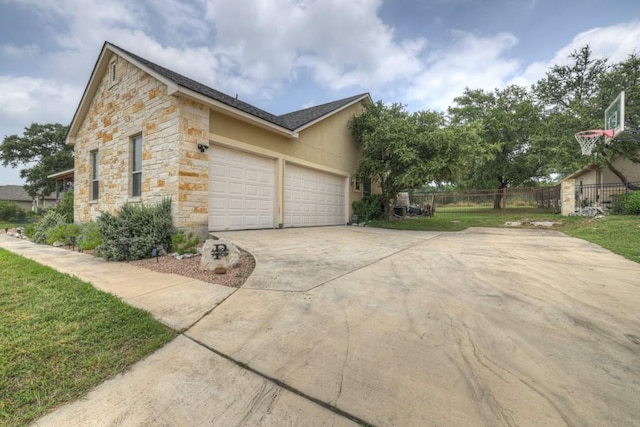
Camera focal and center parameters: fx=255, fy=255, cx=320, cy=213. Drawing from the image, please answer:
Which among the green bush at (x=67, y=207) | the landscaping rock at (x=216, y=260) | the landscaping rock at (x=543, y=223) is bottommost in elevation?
the landscaping rock at (x=216, y=260)

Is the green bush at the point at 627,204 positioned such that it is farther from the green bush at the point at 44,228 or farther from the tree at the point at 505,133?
the green bush at the point at 44,228

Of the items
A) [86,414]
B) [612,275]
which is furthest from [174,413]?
[612,275]

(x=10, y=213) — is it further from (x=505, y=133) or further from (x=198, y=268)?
(x=505, y=133)

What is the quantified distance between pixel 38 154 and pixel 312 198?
34.5 m

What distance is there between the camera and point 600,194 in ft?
46.7

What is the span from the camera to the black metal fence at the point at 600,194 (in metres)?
12.9

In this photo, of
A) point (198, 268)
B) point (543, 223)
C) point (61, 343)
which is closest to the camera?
point (61, 343)

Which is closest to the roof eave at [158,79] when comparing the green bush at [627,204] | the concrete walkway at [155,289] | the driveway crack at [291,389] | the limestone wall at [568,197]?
the concrete walkway at [155,289]

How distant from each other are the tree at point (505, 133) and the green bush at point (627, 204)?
7.83 metres

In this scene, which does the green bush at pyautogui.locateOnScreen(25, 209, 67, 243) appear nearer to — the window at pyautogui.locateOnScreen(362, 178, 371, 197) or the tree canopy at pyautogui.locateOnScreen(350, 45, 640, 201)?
the tree canopy at pyautogui.locateOnScreen(350, 45, 640, 201)

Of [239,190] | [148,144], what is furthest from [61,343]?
[148,144]

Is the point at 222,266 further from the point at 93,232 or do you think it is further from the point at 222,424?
the point at 93,232

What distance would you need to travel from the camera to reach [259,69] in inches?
549

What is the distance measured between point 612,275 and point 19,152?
4289 centimetres
